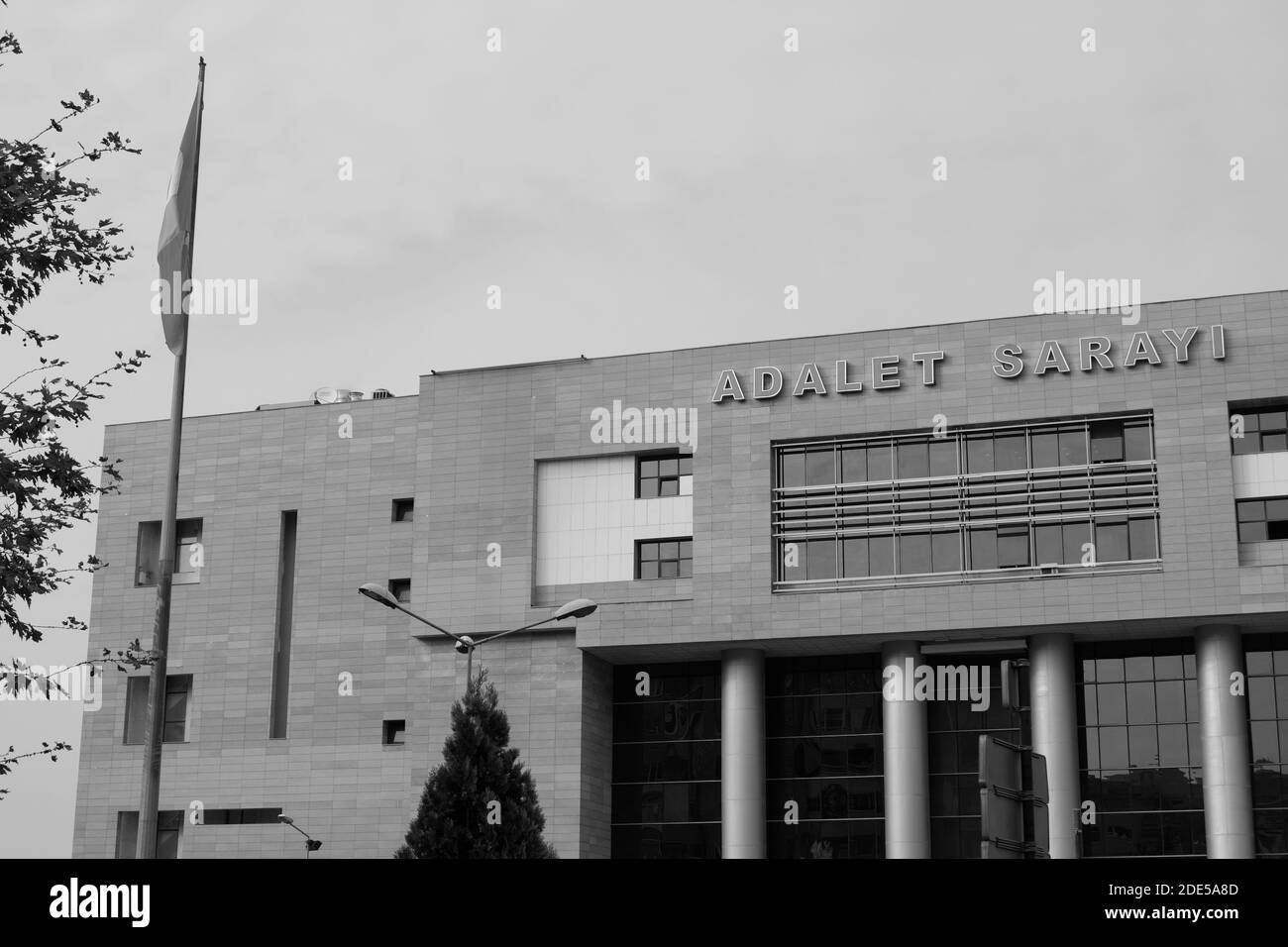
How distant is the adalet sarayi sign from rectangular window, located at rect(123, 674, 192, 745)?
22.7 meters

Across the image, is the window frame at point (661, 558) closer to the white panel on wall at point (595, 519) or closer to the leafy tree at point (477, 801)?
the white panel on wall at point (595, 519)

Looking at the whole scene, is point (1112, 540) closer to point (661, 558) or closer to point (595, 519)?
point (661, 558)

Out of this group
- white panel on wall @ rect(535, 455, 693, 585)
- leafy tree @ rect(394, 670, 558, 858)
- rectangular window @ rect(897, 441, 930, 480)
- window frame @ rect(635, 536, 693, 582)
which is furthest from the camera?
white panel on wall @ rect(535, 455, 693, 585)

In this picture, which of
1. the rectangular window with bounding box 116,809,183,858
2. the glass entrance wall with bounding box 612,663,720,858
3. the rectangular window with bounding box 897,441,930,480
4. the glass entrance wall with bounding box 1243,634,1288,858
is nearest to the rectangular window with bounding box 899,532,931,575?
the rectangular window with bounding box 897,441,930,480

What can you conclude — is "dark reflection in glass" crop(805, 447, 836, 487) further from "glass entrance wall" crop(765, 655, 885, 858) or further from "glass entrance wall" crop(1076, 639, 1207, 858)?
"glass entrance wall" crop(1076, 639, 1207, 858)

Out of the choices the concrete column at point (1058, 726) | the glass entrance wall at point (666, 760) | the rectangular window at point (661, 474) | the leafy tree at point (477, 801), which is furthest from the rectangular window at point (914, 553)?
the leafy tree at point (477, 801)

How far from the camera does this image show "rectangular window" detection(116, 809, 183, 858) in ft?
186

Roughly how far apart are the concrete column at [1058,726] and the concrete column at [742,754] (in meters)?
8.51

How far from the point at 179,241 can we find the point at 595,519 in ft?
98.8

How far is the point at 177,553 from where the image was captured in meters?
60.9

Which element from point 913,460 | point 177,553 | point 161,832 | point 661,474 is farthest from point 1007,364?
point 161,832

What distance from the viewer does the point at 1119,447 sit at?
Result: 49.2m
